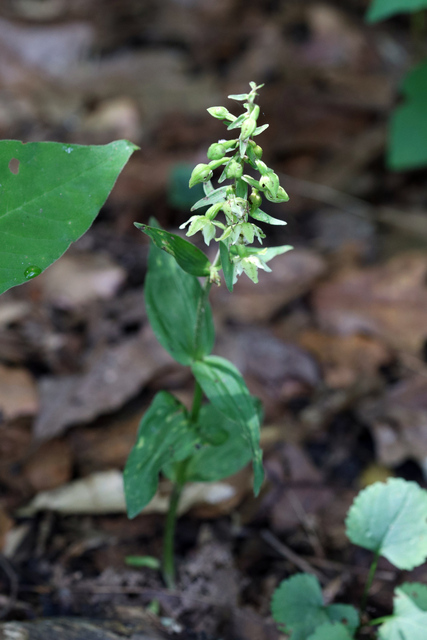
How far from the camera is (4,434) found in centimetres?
284

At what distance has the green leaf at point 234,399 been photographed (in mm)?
1835

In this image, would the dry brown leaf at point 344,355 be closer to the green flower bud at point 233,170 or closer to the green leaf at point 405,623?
the green leaf at point 405,623

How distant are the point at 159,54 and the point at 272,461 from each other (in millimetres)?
5070

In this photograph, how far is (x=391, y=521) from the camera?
2150 mm

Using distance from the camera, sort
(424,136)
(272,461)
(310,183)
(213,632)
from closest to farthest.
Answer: (213,632), (272,461), (424,136), (310,183)

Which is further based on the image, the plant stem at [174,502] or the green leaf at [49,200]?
the plant stem at [174,502]

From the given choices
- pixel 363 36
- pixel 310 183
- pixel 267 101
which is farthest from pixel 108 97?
pixel 363 36

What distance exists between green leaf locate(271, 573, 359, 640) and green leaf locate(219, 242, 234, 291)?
1213mm

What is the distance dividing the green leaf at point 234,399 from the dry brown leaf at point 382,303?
1.98m

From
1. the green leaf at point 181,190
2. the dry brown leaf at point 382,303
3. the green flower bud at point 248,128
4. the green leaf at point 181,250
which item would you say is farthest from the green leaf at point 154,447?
the green leaf at point 181,190

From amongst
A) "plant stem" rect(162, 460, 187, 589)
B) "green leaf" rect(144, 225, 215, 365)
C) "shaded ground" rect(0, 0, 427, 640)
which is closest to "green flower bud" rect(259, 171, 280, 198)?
"green leaf" rect(144, 225, 215, 365)

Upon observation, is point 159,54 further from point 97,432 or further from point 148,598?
point 148,598

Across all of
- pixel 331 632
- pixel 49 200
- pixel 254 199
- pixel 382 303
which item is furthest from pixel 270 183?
pixel 382 303

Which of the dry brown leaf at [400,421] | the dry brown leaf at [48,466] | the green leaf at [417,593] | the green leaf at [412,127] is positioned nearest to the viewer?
the green leaf at [417,593]
